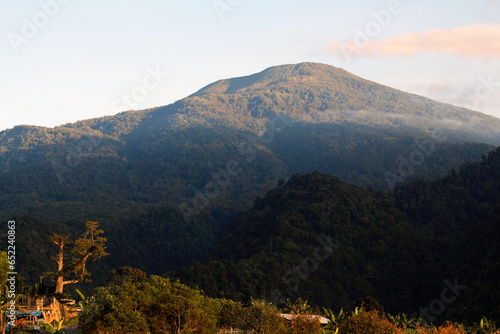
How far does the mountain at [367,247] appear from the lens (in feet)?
326

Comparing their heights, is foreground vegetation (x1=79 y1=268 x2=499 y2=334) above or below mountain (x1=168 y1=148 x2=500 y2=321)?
above

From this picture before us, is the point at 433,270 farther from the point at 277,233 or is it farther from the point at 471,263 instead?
the point at 277,233

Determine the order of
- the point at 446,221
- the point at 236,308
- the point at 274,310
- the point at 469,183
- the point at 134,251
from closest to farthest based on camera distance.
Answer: the point at 274,310 → the point at 236,308 → the point at 446,221 → the point at 469,183 → the point at 134,251

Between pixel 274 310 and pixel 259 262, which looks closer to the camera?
pixel 274 310

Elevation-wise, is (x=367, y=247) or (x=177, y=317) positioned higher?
(x=177, y=317)

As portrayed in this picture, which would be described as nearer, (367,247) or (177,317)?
(177,317)

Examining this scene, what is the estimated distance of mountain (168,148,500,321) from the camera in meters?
99.5

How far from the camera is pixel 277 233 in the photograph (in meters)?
131

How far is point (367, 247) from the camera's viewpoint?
5022 inches

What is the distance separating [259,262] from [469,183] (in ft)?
228

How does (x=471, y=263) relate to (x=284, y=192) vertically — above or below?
below

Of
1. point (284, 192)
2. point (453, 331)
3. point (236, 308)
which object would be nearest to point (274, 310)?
point (236, 308)

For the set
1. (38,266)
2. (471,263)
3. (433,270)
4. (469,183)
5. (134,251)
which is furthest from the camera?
(134,251)

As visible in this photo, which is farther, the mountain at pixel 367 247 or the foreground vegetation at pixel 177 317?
the mountain at pixel 367 247
